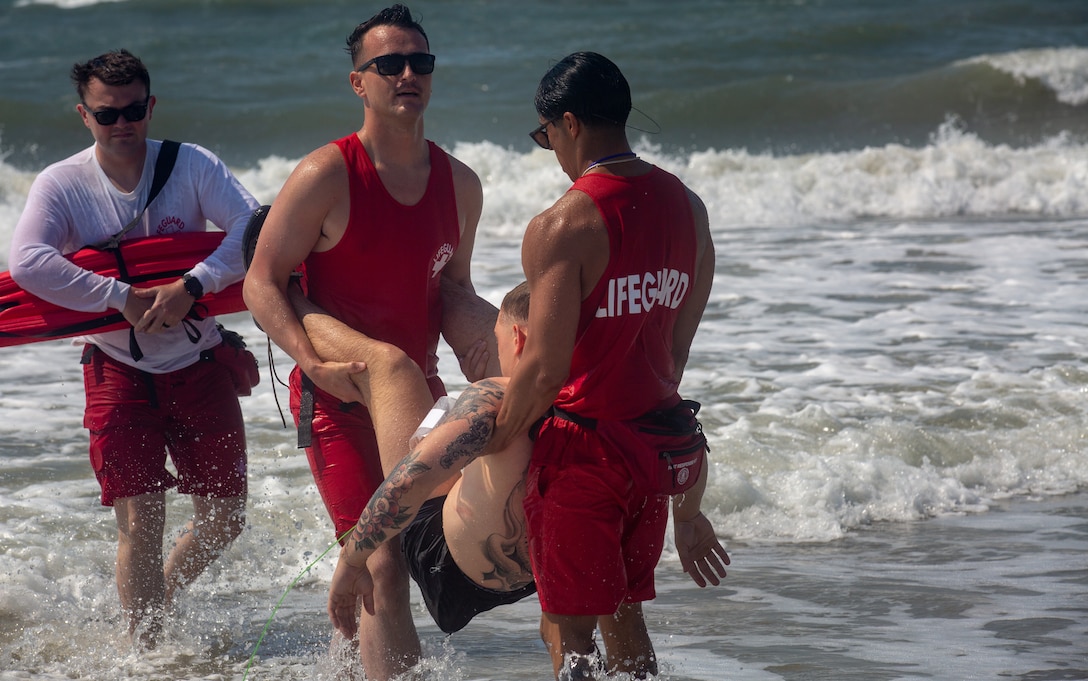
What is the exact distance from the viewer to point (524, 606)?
5.17 meters

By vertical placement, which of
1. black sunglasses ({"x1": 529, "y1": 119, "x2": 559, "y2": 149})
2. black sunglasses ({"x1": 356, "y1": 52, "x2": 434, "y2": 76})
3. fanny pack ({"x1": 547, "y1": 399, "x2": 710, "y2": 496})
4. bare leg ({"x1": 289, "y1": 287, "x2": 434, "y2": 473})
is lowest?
fanny pack ({"x1": 547, "y1": 399, "x2": 710, "y2": 496})

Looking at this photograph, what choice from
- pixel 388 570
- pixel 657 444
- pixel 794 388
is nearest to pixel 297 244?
pixel 388 570

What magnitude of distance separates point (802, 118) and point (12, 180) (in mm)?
12483

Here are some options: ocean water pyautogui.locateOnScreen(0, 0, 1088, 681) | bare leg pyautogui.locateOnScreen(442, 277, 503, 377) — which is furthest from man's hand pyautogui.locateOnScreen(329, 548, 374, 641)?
bare leg pyautogui.locateOnScreen(442, 277, 503, 377)

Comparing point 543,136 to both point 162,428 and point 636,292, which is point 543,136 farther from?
point 162,428

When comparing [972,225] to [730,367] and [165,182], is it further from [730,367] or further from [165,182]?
[165,182]

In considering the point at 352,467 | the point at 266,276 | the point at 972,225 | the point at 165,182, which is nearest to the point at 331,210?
the point at 266,276

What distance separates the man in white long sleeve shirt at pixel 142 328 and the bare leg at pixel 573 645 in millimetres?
1797

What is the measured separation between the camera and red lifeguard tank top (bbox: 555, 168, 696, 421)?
301 cm

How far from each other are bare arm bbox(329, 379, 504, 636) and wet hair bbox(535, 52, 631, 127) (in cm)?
71

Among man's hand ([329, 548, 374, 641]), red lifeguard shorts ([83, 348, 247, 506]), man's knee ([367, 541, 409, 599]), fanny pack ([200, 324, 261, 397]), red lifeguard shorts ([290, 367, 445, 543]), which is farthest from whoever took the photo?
fanny pack ([200, 324, 261, 397])

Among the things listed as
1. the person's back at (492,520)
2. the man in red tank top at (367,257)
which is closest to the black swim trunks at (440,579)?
the person's back at (492,520)

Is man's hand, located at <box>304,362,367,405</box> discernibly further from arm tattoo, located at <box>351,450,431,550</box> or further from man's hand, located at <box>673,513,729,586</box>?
man's hand, located at <box>673,513,729,586</box>

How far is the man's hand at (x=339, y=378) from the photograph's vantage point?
3520 mm
